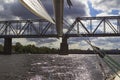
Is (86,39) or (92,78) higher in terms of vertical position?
(86,39)

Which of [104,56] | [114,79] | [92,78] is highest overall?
[104,56]

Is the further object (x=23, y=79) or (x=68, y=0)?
(x=23, y=79)

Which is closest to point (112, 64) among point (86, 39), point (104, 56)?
point (104, 56)

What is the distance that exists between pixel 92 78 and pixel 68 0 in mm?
64558

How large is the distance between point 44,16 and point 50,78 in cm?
6215

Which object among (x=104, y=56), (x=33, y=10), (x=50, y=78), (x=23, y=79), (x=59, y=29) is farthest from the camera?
(x=50, y=78)

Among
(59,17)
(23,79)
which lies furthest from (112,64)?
(23,79)

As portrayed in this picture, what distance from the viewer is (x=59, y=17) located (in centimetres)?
1316

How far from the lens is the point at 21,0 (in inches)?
403

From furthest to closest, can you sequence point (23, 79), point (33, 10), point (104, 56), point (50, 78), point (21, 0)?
point (50, 78) < point (23, 79) < point (104, 56) < point (33, 10) < point (21, 0)

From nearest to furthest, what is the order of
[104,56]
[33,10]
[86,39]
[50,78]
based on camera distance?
[33,10] → [86,39] → [104,56] → [50,78]

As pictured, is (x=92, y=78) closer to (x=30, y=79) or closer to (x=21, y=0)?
(x=30, y=79)

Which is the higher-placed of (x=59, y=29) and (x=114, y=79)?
(x=59, y=29)

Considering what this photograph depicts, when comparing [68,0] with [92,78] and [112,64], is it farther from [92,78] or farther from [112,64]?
[92,78]
